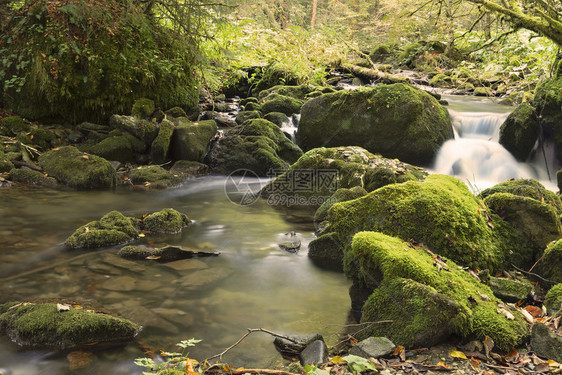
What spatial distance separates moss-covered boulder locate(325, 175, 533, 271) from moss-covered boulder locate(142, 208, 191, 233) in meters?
2.82

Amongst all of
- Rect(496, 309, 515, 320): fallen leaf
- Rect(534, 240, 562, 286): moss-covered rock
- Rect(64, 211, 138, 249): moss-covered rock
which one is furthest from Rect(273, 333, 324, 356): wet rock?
Rect(64, 211, 138, 249): moss-covered rock

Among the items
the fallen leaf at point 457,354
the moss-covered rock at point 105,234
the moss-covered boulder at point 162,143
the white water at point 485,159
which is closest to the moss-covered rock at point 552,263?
the fallen leaf at point 457,354

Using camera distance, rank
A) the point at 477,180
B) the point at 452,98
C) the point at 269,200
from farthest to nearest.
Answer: the point at 452,98 < the point at 477,180 < the point at 269,200

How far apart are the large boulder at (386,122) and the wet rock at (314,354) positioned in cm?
788

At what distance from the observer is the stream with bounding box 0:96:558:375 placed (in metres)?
3.38

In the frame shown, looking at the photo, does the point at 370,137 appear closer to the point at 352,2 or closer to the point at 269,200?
the point at 269,200

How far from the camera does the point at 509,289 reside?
3.69 metres

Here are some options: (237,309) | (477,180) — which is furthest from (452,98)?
(237,309)

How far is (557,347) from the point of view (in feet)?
8.86

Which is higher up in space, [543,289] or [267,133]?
[267,133]

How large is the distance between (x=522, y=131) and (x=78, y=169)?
406 inches

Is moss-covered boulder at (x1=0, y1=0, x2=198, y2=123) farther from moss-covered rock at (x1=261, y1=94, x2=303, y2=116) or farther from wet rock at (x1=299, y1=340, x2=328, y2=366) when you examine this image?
wet rock at (x1=299, y1=340, x2=328, y2=366)

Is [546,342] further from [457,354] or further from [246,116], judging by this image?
[246,116]

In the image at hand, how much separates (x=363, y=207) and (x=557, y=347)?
2.28m
